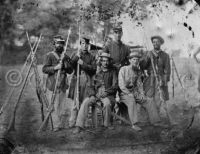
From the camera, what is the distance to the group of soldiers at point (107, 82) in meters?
8.25

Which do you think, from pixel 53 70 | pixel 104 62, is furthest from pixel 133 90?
pixel 53 70

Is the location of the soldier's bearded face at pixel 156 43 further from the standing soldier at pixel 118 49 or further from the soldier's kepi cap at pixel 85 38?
the soldier's kepi cap at pixel 85 38

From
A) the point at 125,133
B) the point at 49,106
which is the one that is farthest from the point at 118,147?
the point at 49,106

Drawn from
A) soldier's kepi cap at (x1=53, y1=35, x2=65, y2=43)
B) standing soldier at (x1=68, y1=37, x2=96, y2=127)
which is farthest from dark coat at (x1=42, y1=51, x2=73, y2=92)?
soldier's kepi cap at (x1=53, y1=35, x2=65, y2=43)

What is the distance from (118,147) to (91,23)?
2104mm

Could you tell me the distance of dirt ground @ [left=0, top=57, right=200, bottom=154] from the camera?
8156mm

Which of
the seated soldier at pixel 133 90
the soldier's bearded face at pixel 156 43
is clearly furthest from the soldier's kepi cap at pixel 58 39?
the soldier's bearded face at pixel 156 43

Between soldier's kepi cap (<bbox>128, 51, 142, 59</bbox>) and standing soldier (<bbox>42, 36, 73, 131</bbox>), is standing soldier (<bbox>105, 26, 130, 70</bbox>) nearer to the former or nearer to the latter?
soldier's kepi cap (<bbox>128, 51, 142, 59</bbox>)

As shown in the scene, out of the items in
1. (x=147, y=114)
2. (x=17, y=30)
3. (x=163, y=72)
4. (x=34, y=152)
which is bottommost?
(x=34, y=152)

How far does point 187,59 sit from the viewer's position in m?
8.62

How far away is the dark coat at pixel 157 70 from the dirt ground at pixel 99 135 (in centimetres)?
21

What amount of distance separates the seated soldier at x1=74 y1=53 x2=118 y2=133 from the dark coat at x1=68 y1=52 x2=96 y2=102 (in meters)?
0.09

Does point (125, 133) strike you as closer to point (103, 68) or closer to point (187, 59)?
point (103, 68)

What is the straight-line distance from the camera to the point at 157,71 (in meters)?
8.55
